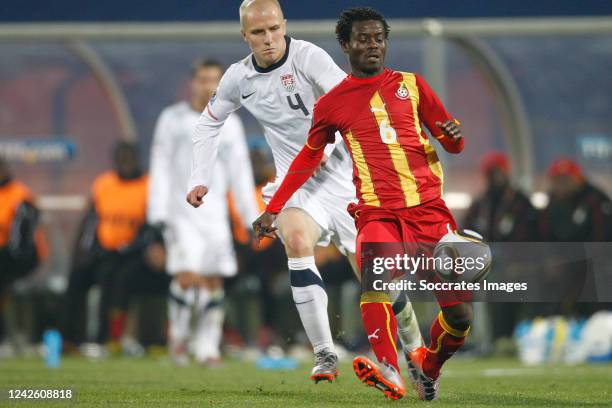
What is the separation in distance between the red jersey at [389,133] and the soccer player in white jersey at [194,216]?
4.58m

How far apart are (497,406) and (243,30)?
8.07 feet

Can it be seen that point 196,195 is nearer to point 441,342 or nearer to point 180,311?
point 441,342

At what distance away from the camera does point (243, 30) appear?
7.28m

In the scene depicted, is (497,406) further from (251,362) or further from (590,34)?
(590,34)

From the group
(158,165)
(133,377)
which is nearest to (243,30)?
(133,377)

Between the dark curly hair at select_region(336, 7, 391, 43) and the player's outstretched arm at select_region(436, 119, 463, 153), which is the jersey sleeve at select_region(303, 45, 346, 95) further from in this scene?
the player's outstretched arm at select_region(436, 119, 463, 153)

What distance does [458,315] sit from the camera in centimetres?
603

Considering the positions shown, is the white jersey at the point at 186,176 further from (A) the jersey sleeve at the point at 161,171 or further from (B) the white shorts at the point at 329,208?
(B) the white shorts at the point at 329,208

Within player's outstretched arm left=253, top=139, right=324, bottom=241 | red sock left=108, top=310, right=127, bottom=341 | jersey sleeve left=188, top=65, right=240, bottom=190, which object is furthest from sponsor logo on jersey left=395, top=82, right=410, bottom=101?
red sock left=108, top=310, right=127, bottom=341

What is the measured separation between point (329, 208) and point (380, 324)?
4.35 feet

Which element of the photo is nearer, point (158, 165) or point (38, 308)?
point (158, 165)

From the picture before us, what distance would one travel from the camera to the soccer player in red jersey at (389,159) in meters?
6.11

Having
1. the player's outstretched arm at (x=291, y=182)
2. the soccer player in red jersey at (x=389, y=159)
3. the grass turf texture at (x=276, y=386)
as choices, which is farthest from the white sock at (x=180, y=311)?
the soccer player in red jersey at (x=389, y=159)

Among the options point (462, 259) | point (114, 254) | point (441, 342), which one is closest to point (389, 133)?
point (462, 259)
